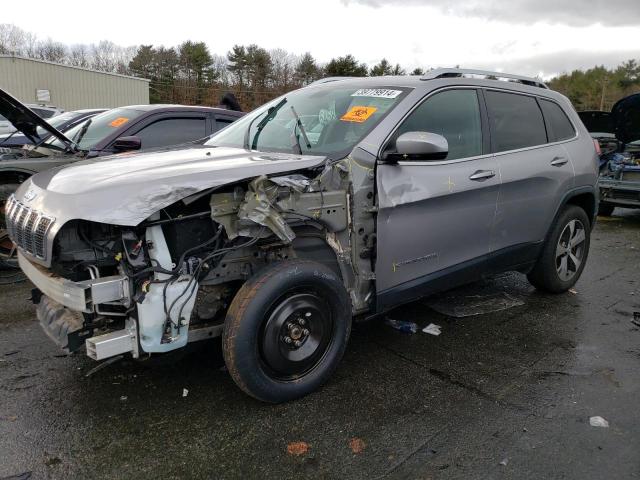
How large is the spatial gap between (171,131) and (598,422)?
5.28 metres

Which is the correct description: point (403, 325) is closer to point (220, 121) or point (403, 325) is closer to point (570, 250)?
point (570, 250)

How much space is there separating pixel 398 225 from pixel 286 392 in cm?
122

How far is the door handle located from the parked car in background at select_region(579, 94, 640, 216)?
5508mm

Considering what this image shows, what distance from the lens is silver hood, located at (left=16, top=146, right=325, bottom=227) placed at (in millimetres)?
2283

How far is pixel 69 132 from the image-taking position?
21.0ft

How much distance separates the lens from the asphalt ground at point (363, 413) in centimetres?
238

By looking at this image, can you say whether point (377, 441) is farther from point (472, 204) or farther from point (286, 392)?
point (472, 204)

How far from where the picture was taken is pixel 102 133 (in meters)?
5.90

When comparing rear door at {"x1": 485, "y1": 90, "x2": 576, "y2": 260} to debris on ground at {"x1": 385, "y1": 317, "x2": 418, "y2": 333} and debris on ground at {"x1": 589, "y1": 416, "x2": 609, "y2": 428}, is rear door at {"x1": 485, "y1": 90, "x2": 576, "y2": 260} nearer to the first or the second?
debris on ground at {"x1": 385, "y1": 317, "x2": 418, "y2": 333}

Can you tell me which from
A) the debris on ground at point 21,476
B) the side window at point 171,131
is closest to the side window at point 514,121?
the debris on ground at point 21,476

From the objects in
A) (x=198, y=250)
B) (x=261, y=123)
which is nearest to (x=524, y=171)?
(x=261, y=123)

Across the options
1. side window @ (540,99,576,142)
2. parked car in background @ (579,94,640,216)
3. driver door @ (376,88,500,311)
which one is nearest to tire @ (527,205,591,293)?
side window @ (540,99,576,142)

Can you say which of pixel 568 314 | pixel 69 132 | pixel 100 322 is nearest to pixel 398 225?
pixel 100 322

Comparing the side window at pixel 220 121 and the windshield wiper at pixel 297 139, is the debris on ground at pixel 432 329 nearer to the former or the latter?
the windshield wiper at pixel 297 139
